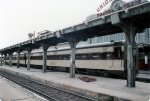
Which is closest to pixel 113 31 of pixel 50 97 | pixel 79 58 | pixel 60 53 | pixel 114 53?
pixel 114 53

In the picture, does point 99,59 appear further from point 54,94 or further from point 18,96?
point 18,96

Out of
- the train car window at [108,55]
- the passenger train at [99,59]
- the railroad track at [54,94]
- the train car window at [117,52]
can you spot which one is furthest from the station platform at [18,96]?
the train car window at [117,52]

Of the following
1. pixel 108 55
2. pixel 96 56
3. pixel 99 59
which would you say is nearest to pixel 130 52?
pixel 108 55

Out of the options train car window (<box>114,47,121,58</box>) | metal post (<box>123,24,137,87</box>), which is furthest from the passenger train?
metal post (<box>123,24,137,87</box>)

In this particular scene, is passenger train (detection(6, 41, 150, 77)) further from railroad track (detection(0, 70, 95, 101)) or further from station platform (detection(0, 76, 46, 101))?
station platform (detection(0, 76, 46, 101))

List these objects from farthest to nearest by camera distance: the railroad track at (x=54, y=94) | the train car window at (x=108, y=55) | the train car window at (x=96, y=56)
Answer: the train car window at (x=96, y=56) < the train car window at (x=108, y=55) < the railroad track at (x=54, y=94)

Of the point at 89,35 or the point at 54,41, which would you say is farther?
the point at 54,41

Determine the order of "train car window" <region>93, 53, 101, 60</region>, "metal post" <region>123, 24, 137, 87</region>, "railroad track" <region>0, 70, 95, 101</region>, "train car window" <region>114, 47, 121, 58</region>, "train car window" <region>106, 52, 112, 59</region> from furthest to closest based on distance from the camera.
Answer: "train car window" <region>93, 53, 101, 60</region>
"train car window" <region>106, 52, 112, 59</region>
"train car window" <region>114, 47, 121, 58</region>
"metal post" <region>123, 24, 137, 87</region>
"railroad track" <region>0, 70, 95, 101</region>

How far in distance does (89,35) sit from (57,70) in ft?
45.5

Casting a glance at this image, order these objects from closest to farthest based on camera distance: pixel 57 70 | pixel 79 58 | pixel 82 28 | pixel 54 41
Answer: pixel 82 28 → pixel 79 58 → pixel 54 41 → pixel 57 70

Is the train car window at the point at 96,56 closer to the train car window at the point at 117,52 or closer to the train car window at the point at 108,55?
the train car window at the point at 108,55

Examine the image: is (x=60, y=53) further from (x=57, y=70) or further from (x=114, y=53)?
(x=114, y=53)

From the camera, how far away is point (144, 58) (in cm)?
3709

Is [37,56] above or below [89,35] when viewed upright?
below
